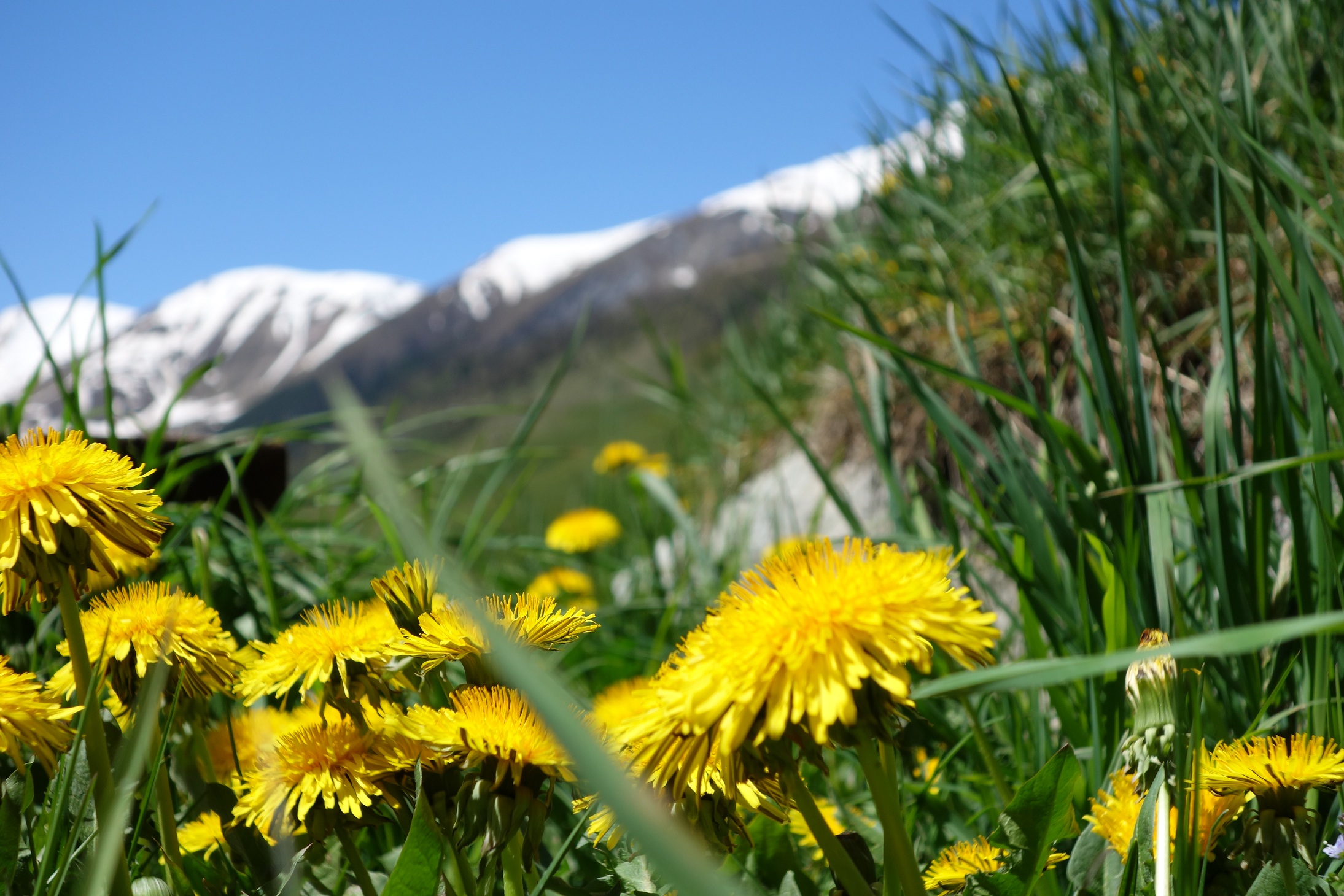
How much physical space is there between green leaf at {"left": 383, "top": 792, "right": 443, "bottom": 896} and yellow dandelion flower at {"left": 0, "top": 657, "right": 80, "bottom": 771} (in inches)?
9.3

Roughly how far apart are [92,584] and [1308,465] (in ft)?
4.33

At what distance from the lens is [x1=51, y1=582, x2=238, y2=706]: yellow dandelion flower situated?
71 cm

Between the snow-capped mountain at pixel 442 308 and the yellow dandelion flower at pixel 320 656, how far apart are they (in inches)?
36.7

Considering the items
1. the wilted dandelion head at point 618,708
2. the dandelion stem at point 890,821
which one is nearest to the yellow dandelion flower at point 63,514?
the wilted dandelion head at point 618,708

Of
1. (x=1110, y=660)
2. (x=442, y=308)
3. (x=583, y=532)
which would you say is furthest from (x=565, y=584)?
(x=442, y=308)

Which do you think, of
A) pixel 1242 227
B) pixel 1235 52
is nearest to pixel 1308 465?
pixel 1235 52

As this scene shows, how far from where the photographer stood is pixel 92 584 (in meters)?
0.87

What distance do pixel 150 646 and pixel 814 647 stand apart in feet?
1.76

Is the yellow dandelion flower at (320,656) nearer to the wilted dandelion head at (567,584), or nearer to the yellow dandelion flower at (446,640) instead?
the yellow dandelion flower at (446,640)

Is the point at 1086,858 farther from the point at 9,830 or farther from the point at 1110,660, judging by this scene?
the point at 9,830

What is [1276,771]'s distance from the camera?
0.59 meters

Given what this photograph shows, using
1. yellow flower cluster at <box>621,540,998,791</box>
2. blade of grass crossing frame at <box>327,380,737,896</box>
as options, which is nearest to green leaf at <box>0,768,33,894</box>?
yellow flower cluster at <box>621,540,998,791</box>

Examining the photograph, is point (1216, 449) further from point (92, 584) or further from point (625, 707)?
point (92, 584)

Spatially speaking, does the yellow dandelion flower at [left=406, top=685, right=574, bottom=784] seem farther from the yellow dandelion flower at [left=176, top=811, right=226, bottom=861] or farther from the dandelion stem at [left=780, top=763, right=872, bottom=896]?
the yellow dandelion flower at [left=176, top=811, right=226, bottom=861]
